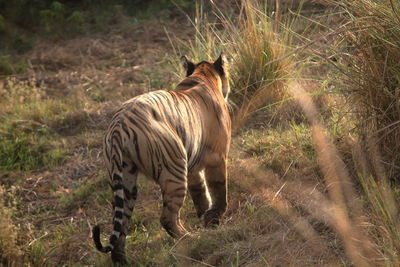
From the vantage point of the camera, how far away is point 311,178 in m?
5.09

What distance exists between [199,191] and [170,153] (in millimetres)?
1004

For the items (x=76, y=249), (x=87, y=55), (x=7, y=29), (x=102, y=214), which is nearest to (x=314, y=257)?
(x=76, y=249)

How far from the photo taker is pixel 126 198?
14.1 ft

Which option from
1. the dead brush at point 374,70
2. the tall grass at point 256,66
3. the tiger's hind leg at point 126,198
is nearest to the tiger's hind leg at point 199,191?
the tiger's hind leg at point 126,198

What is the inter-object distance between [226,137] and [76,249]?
148 cm

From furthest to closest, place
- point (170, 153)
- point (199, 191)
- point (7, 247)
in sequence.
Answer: point (199, 191), point (7, 247), point (170, 153)

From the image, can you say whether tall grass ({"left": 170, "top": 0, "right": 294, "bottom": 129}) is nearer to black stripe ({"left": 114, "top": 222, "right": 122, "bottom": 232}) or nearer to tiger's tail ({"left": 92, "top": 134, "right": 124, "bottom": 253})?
tiger's tail ({"left": 92, "top": 134, "right": 124, "bottom": 253})

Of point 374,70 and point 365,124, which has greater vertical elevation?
point 374,70

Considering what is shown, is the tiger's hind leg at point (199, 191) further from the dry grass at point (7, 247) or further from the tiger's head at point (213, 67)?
the dry grass at point (7, 247)

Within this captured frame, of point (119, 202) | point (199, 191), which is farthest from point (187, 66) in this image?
point (119, 202)

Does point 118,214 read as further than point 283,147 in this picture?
No

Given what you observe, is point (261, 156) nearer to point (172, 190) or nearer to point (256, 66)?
point (256, 66)

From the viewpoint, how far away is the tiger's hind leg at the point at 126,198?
423cm

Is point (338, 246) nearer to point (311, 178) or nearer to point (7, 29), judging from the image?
point (311, 178)
